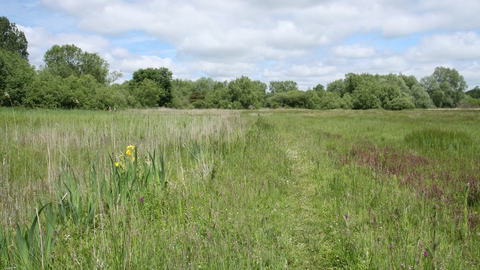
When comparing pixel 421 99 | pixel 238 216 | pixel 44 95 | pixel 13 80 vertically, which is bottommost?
pixel 238 216

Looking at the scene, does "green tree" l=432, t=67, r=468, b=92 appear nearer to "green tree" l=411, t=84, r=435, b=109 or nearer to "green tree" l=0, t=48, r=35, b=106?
"green tree" l=411, t=84, r=435, b=109

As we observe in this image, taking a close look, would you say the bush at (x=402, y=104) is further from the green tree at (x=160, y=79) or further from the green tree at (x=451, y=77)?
the green tree at (x=160, y=79)

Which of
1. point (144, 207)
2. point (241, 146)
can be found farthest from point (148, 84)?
point (144, 207)

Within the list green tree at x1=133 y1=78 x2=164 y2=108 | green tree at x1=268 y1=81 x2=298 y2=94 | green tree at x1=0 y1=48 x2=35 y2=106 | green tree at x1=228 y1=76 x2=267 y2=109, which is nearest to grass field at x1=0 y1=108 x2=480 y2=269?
green tree at x1=0 y1=48 x2=35 y2=106

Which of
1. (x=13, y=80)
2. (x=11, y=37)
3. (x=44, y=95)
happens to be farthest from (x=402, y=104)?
(x=11, y=37)

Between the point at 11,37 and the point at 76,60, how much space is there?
13530 millimetres

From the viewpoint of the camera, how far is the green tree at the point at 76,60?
6128 centimetres

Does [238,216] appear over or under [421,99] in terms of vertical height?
under

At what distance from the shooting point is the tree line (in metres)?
23.5

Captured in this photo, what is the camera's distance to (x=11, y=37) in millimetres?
59500

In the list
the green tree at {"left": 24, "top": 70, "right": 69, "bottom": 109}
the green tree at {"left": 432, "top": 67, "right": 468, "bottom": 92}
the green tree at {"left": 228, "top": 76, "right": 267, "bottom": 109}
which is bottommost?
the green tree at {"left": 24, "top": 70, "right": 69, "bottom": 109}

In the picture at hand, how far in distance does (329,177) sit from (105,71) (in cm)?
7212

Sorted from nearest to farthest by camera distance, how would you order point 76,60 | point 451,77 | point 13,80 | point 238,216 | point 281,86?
point 238,216, point 13,80, point 76,60, point 451,77, point 281,86

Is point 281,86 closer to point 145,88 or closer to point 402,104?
point 402,104
